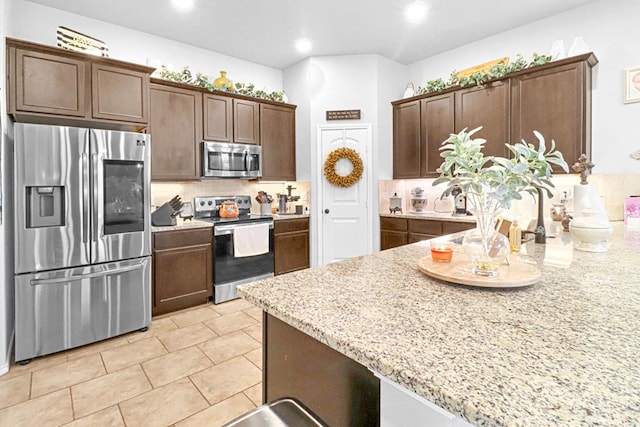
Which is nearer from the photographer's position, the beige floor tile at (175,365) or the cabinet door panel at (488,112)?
the beige floor tile at (175,365)

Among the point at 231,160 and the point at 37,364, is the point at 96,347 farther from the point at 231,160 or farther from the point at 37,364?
the point at 231,160

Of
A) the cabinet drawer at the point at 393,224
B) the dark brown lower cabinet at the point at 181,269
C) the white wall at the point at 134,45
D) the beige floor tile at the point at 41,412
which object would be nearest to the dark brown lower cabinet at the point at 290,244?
the dark brown lower cabinet at the point at 181,269

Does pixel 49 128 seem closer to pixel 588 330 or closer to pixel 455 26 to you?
pixel 588 330

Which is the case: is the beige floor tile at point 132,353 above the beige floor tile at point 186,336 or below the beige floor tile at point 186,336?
below

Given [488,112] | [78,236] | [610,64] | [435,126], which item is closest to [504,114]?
[488,112]

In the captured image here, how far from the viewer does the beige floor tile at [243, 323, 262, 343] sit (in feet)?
9.50

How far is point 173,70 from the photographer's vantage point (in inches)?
156

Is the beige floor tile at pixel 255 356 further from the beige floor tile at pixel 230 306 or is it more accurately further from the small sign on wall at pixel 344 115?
the small sign on wall at pixel 344 115

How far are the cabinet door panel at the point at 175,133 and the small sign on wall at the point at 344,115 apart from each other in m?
1.73

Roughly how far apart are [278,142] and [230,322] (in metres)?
2.51

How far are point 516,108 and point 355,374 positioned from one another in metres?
3.68

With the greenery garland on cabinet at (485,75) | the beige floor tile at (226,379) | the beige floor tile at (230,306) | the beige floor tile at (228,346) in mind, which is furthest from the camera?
the beige floor tile at (230,306)

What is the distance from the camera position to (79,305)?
104 inches

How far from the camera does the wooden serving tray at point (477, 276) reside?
1133mm
